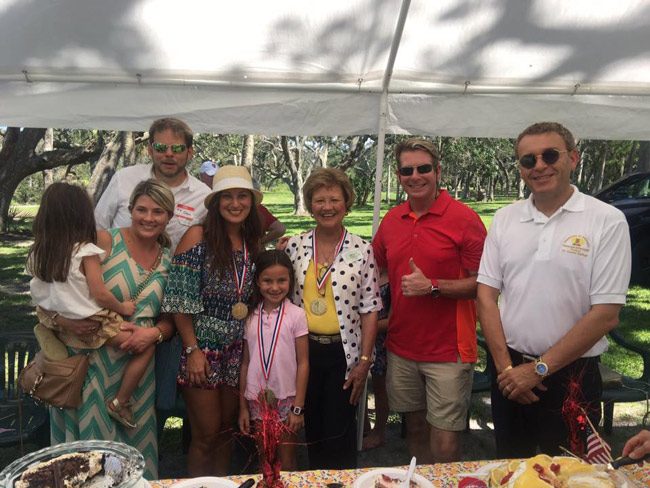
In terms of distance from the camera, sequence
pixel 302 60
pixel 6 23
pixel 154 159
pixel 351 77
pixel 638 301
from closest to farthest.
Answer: pixel 6 23 → pixel 154 159 → pixel 302 60 → pixel 351 77 → pixel 638 301

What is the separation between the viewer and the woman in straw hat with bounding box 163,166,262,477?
8.16 feet

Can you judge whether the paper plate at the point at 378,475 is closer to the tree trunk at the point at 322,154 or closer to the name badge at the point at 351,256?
the name badge at the point at 351,256

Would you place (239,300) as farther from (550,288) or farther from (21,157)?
(21,157)

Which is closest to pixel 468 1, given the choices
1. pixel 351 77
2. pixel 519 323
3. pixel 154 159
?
pixel 351 77

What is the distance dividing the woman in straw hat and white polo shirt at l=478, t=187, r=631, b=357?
1.33 metres

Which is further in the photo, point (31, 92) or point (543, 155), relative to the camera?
point (31, 92)

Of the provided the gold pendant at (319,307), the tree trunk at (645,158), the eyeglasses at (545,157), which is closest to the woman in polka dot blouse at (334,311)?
the gold pendant at (319,307)

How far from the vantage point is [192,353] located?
252 centimetres

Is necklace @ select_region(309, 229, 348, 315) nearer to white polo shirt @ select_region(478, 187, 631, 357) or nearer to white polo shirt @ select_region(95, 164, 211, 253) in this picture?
white polo shirt @ select_region(95, 164, 211, 253)

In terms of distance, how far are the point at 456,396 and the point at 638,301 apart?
7.73m

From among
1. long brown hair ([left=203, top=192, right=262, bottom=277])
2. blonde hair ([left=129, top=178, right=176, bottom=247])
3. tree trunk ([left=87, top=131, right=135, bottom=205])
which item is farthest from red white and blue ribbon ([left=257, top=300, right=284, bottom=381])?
tree trunk ([left=87, top=131, right=135, bottom=205])

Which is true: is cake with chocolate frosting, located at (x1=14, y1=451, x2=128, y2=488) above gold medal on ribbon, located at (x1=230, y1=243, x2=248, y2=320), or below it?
below

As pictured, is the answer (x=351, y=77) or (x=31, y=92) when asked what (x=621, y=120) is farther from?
(x=31, y=92)

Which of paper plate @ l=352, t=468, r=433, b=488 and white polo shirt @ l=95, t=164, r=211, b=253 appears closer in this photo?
paper plate @ l=352, t=468, r=433, b=488
